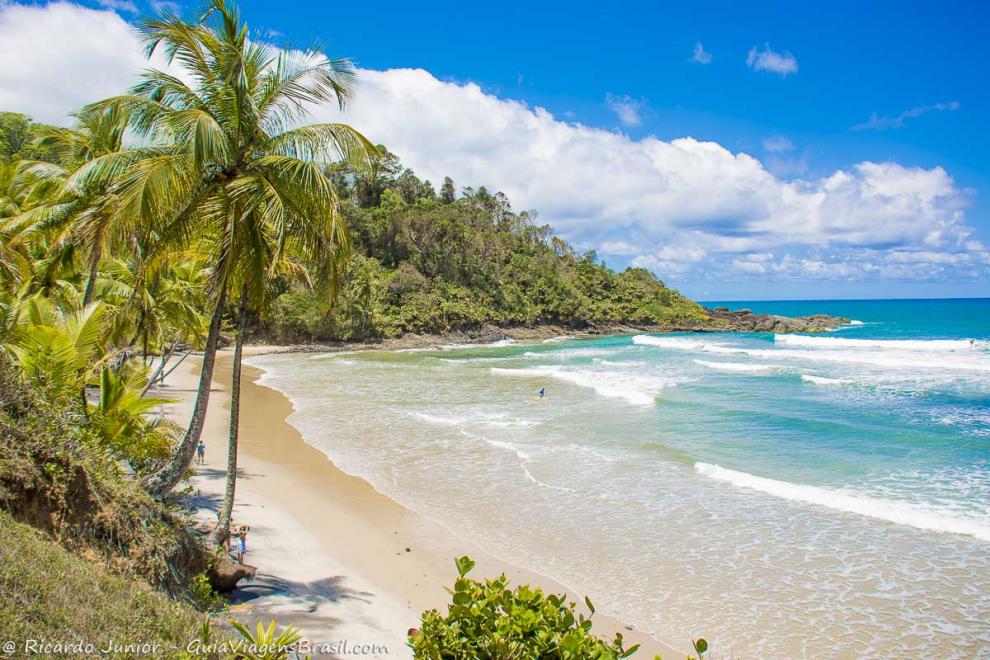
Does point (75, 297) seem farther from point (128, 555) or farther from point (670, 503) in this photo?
point (670, 503)

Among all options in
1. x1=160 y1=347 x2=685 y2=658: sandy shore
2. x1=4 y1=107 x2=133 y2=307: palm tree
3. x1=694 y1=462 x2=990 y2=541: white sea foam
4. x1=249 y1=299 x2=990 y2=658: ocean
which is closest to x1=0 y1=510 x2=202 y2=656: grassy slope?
x1=160 y1=347 x2=685 y2=658: sandy shore

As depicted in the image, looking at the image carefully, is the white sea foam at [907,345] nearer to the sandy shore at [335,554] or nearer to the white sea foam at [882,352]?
the white sea foam at [882,352]

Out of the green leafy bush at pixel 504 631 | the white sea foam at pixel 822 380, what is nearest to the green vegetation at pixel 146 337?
the green leafy bush at pixel 504 631

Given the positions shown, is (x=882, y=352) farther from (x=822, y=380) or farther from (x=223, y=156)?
(x=223, y=156)

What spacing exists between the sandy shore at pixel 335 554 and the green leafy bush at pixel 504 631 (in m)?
3.86

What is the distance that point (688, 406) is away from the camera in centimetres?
2197

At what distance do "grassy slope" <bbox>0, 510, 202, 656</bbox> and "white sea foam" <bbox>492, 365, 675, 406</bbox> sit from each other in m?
20.2

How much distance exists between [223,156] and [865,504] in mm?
13262

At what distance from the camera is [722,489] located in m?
12.8

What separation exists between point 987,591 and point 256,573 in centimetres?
1076

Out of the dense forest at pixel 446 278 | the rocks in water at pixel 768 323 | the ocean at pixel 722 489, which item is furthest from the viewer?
the rocks in water at pixel 768 323

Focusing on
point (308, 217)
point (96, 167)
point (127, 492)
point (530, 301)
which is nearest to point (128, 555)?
point (127, 492)

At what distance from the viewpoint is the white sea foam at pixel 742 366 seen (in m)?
32.4

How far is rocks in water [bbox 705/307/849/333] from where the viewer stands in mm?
73000
